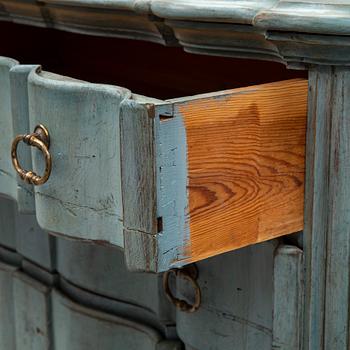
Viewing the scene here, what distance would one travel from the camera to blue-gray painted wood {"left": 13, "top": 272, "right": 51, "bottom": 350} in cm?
135

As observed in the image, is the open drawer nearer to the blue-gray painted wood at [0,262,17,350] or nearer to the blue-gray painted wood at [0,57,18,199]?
the blue-gray painted wood at [0,57,18,199]

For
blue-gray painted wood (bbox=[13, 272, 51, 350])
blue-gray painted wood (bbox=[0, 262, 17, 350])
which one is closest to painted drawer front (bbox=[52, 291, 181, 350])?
blue-gray painted wood (bbox=[13, 272, 51, 350])

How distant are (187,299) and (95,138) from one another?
0.98 feet

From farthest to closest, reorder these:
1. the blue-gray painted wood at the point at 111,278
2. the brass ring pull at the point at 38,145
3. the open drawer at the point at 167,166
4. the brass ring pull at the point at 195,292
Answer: the blue-gray painted wood at the point at 111,278 → the brass ring pull at the point at 195,292 → the brass ring pull at the point at 38,145 → the open drawer at the point at 167,166

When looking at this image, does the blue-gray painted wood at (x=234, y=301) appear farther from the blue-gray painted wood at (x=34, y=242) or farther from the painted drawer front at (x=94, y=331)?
the blue-gray painted wood at (x=34, y=242)

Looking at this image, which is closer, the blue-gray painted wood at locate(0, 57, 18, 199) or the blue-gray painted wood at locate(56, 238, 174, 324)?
the blue-gray painted wood at locate(0, 57, 18, 199)

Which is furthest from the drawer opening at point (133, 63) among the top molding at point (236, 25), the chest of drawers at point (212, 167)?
the top molding at point (236, 25)

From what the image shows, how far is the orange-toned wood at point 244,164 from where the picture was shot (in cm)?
81

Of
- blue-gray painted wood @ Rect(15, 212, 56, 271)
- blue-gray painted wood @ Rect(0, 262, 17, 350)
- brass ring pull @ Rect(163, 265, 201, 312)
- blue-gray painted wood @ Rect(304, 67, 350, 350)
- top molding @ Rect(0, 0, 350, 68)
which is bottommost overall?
blue-gray painted wood @ Rect(0, 262, 17, 350)

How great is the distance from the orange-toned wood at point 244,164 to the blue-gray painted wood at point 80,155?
0.07 meters

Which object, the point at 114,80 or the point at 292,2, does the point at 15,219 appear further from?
the point at 292,2

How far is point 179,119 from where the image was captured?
0.79 m

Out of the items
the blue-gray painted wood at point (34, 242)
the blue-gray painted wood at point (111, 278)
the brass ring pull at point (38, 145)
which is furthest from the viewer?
the blue-gray painted wood at point (34, 242)

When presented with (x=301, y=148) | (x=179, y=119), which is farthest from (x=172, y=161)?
(x=301, y=148)
